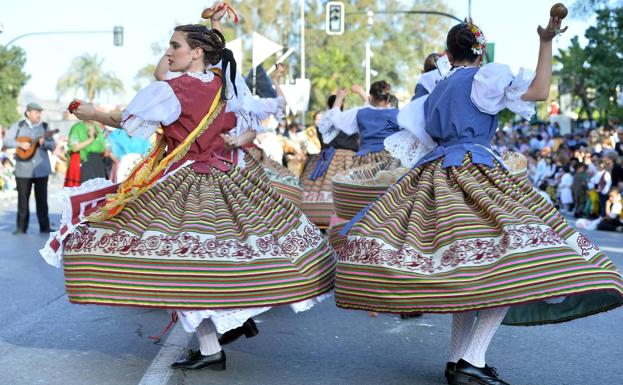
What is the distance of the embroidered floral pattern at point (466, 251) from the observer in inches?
193

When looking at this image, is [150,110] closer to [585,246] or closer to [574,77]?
[585,246]

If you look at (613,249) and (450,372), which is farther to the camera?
(613,249)

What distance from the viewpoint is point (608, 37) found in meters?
24.7

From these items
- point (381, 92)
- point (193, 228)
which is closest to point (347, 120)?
point (381, 92)

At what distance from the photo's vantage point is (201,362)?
5.68m

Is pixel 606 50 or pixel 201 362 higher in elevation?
pixel 606 50

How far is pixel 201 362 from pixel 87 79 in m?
73.6

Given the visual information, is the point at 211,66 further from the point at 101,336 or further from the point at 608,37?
the point at 608,37

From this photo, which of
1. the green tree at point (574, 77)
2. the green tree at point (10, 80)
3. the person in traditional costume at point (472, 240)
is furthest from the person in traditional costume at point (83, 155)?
the green tree at point (10, 80)

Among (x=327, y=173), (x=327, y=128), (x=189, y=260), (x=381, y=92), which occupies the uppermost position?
(x=381, y=92)

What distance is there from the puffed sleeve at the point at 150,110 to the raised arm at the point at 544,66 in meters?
1.72

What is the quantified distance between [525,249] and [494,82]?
911mm

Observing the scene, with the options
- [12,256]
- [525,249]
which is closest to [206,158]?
[525,249]

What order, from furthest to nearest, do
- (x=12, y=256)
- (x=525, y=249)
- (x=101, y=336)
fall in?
(x=12, y=256), (x=101, y=336), (x=525, y=249)
